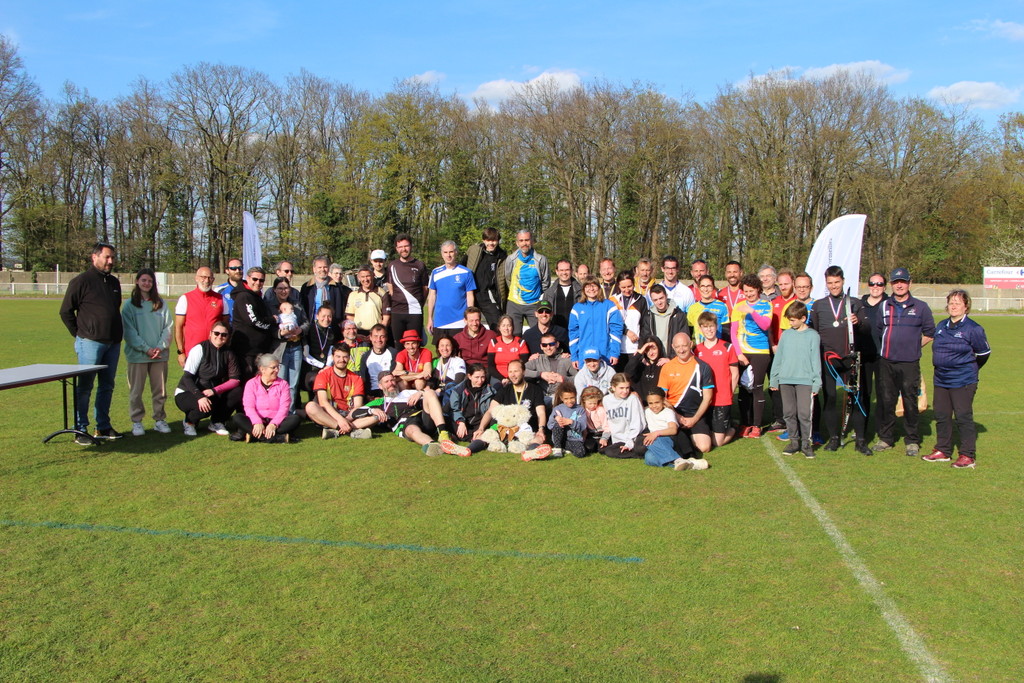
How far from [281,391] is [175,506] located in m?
2.40

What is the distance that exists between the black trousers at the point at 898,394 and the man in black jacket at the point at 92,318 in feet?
25.2

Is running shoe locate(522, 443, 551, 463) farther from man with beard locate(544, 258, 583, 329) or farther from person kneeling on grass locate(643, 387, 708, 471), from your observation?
man with beard locate(544, 258, 583, 329)

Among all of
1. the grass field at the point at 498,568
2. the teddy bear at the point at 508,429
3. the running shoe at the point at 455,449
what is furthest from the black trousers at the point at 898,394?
the running shoe at the point at 455,449

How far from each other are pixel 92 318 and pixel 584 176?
34770mm

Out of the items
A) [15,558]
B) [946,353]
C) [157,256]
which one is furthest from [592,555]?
[157,256]

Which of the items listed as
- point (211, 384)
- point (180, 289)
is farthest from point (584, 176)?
point (211, 384)

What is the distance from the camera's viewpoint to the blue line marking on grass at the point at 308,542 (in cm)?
458

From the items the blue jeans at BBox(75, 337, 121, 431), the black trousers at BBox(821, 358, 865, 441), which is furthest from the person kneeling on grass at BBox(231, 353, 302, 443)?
the black trousers at BBox(821, 358, 865, 441)

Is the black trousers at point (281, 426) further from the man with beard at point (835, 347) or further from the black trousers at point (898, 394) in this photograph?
the black trousers at point (898, 394)

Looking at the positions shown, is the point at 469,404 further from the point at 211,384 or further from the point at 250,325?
the point at 211,384

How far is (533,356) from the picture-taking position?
823cm

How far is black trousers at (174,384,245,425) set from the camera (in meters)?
7.83

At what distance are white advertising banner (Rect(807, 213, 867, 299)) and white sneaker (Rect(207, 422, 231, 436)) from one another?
289 inches

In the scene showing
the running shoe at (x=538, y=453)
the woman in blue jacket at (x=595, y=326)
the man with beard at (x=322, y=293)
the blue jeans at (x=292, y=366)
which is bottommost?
the running shoe at (x=538, y=453)
